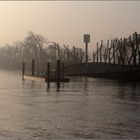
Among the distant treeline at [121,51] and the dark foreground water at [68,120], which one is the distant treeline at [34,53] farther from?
the dark foreground water at [68,120]

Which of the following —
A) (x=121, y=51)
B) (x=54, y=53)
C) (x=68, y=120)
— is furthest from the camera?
(x=54, y=53)

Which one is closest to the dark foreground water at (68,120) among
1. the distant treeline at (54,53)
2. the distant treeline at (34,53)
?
the distant treeline at (54,53)

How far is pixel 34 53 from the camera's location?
10600 cm

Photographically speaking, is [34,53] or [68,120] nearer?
[68,120]

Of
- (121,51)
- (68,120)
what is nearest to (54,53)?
(121,51)

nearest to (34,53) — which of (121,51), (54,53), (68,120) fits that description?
(54,53)

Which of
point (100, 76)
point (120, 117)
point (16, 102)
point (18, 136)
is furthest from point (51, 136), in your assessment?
point (100, 76)

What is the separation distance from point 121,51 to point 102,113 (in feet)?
153

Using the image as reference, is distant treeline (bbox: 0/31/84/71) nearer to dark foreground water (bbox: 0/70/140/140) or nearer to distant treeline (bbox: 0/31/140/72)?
distant treeline (bbox: 0/31/140/72)

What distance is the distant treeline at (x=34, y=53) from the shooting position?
296 ft

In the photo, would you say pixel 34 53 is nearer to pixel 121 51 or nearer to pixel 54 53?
pixel 54 53

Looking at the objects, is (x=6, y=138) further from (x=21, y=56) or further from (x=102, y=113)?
(x=21, y=56)

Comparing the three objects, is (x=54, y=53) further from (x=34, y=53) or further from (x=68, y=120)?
(x=68, y=120)

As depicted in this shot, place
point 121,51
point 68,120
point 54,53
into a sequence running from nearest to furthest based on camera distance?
point 68,120, point 121,51, point 54,53
